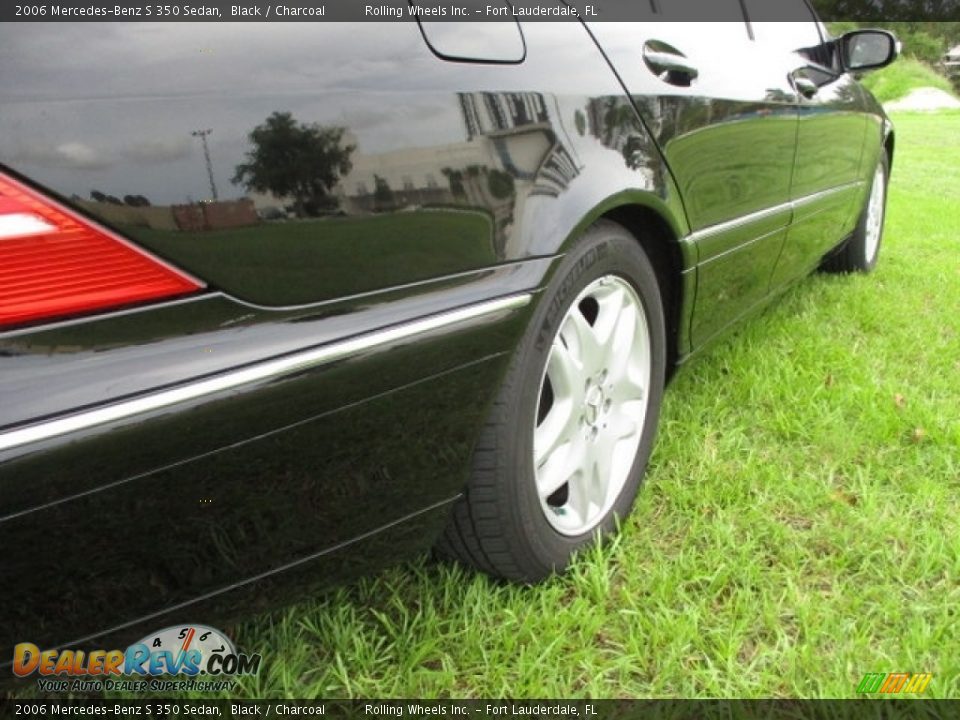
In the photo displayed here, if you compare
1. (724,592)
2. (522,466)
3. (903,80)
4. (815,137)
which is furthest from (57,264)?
(903,80)

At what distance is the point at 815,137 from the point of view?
290 centimetres

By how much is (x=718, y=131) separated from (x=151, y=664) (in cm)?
175

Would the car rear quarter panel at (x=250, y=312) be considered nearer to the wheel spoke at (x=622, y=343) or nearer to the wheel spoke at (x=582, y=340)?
the wheel spoke at (x=582, y=340)

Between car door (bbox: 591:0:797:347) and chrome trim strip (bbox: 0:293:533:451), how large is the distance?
0.77 metres

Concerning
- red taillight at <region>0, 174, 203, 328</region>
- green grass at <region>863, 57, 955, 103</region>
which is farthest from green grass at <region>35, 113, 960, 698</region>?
green grass at <region>863, 57, 955, 103</region>

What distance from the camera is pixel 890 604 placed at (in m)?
1.73

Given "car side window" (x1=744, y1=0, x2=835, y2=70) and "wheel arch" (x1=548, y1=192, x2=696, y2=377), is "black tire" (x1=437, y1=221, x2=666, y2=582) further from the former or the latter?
"car side window" (x1=744, y1=0, x2=835, y2=70)

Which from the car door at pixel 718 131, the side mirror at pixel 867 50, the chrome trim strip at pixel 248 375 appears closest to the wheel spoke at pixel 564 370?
the chrome trim strip at pixel 248 375

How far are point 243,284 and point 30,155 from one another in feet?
0.94

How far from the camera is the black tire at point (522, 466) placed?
60.7 inches

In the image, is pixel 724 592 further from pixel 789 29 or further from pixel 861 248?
pixel 861 248

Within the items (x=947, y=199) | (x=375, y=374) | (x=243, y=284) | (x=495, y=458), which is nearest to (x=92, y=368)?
(x=243, y=284)

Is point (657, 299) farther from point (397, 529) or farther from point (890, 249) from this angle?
point (890, 249)

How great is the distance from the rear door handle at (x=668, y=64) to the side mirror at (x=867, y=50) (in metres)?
1.84
